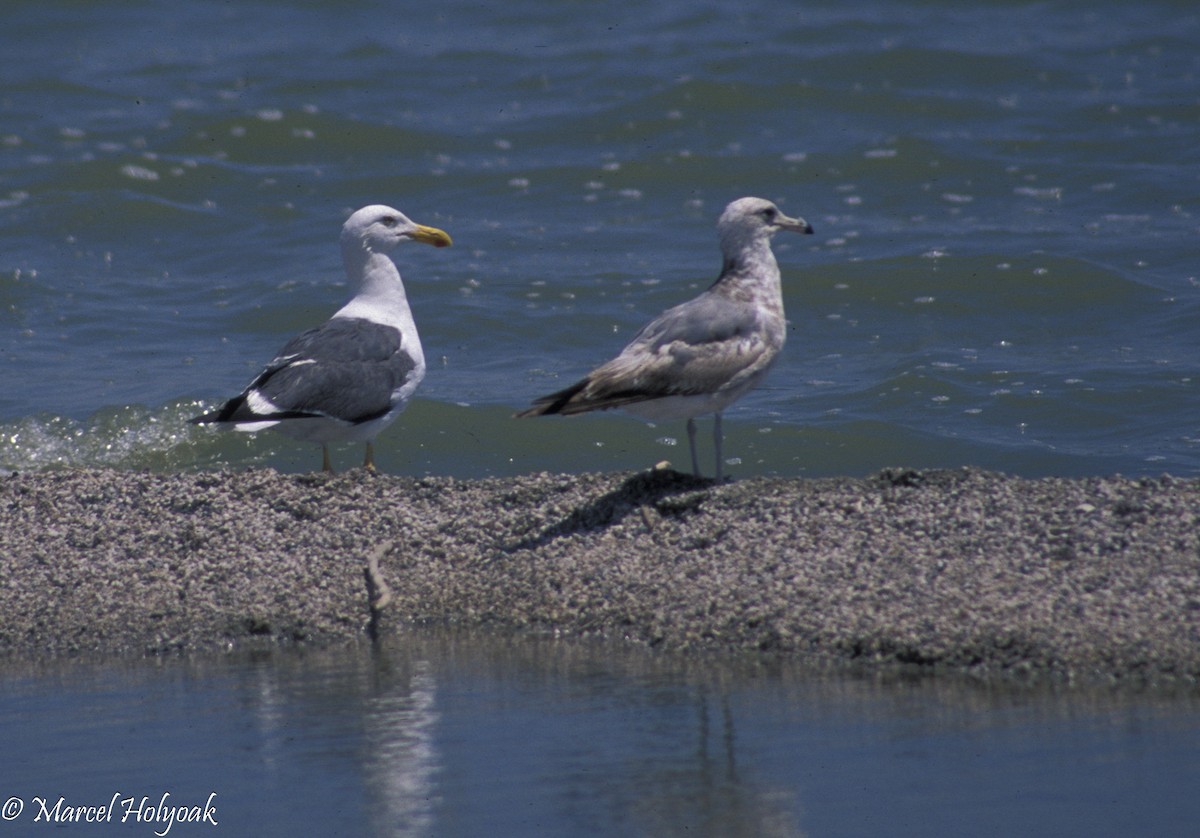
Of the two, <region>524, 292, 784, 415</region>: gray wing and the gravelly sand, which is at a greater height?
<region>524, 292, 784, 415</region>: gray wing

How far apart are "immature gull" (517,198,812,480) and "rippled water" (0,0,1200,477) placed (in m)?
1.94

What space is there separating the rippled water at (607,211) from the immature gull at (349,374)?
1.25m

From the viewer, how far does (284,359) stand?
7871 mm

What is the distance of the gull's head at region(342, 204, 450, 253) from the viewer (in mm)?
8867

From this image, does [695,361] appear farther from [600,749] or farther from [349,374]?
[600,749]

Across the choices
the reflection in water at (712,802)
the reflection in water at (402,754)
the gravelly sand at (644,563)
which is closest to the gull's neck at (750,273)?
the gravelly sand at (644,563)

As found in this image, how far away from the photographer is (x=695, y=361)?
6805mm

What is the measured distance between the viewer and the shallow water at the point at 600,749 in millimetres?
4137

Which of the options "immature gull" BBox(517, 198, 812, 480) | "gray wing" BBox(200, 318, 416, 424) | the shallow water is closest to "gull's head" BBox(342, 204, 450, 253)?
"gray wing" BBox(200, 318, 416, 424)

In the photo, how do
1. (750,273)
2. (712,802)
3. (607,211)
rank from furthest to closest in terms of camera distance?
1. (607,211)
2. (750,273)
3. (712,802)

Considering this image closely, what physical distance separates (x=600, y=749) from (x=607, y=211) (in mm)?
10660

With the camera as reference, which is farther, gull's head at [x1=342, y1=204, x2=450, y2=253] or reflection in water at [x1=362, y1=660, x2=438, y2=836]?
gull's head at [x1=342, y1=204, x2=450, y2=253]

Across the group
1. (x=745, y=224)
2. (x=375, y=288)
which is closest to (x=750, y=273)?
(x=745, y=224)

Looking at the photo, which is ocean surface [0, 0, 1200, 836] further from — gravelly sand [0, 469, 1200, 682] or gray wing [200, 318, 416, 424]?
gray wing [200, 318, 416, 424]
